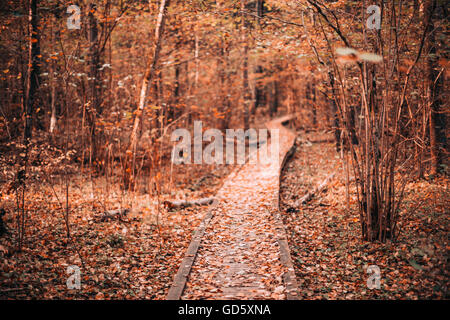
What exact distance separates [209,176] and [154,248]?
Answer: 6127 millimetres

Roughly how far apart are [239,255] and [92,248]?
259 centimetres

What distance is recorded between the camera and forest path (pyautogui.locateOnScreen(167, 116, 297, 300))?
4.09m

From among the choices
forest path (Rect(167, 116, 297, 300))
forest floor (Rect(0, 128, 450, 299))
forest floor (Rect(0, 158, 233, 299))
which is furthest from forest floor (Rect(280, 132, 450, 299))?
forest floor (Rect(0, 158, 233, 299))

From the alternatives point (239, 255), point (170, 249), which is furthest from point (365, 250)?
point (170, 249)

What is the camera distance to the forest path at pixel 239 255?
409 centimetres

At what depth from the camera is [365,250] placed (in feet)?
16.5

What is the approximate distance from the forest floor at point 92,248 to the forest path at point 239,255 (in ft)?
1.38

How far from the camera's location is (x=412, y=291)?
3812 millimetres

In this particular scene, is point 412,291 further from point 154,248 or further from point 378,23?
point 154,248

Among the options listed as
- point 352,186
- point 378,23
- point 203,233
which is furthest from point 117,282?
point 352,186

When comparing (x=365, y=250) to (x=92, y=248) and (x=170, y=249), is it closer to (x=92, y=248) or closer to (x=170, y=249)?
(x=170, y=249)

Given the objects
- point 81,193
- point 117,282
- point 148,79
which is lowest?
point 117,282

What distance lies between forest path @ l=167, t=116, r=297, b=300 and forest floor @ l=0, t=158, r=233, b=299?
419mm

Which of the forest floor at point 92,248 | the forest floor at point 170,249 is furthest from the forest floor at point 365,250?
the forest floor at point 92,248
